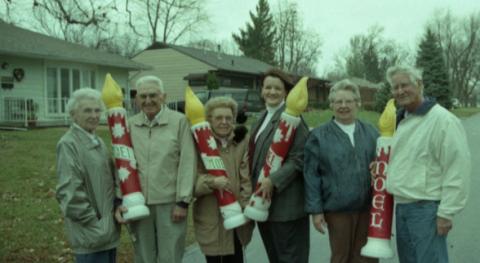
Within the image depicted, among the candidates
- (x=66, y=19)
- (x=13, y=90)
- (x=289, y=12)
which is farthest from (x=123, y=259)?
(x=289, y=12)

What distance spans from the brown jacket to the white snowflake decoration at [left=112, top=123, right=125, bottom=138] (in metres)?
0.70

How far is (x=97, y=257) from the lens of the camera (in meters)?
4.00

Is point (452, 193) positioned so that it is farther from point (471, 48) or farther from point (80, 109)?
point (471, 48)

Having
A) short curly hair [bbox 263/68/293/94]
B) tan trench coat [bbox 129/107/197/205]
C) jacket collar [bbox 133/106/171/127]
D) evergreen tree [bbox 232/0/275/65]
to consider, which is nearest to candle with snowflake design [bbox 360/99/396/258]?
short curly hair [bbox 263/68/293/94]

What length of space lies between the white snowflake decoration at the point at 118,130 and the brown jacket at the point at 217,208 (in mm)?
700

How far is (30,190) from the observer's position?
9305 mm

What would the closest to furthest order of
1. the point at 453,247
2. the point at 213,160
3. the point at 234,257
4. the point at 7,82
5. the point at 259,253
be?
the point at 213,160, the point at 234,257, the point at 259,253, the point at 453,247, the point at 7,82

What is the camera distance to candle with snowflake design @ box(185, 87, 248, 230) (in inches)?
167

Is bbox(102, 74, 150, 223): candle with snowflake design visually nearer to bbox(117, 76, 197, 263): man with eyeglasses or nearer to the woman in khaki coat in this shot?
bbox(117, 76, 197, 263): man with eyeglasses

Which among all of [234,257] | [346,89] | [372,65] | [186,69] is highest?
[372,65]

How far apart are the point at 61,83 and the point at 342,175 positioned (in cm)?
2156

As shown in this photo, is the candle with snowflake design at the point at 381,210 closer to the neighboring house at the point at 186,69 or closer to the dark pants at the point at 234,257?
the dark pants at the point at 234,257

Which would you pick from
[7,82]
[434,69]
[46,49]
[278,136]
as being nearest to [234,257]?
[278,136]

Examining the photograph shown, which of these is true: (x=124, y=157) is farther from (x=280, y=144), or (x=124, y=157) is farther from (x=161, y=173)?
(x=280, y=144)
